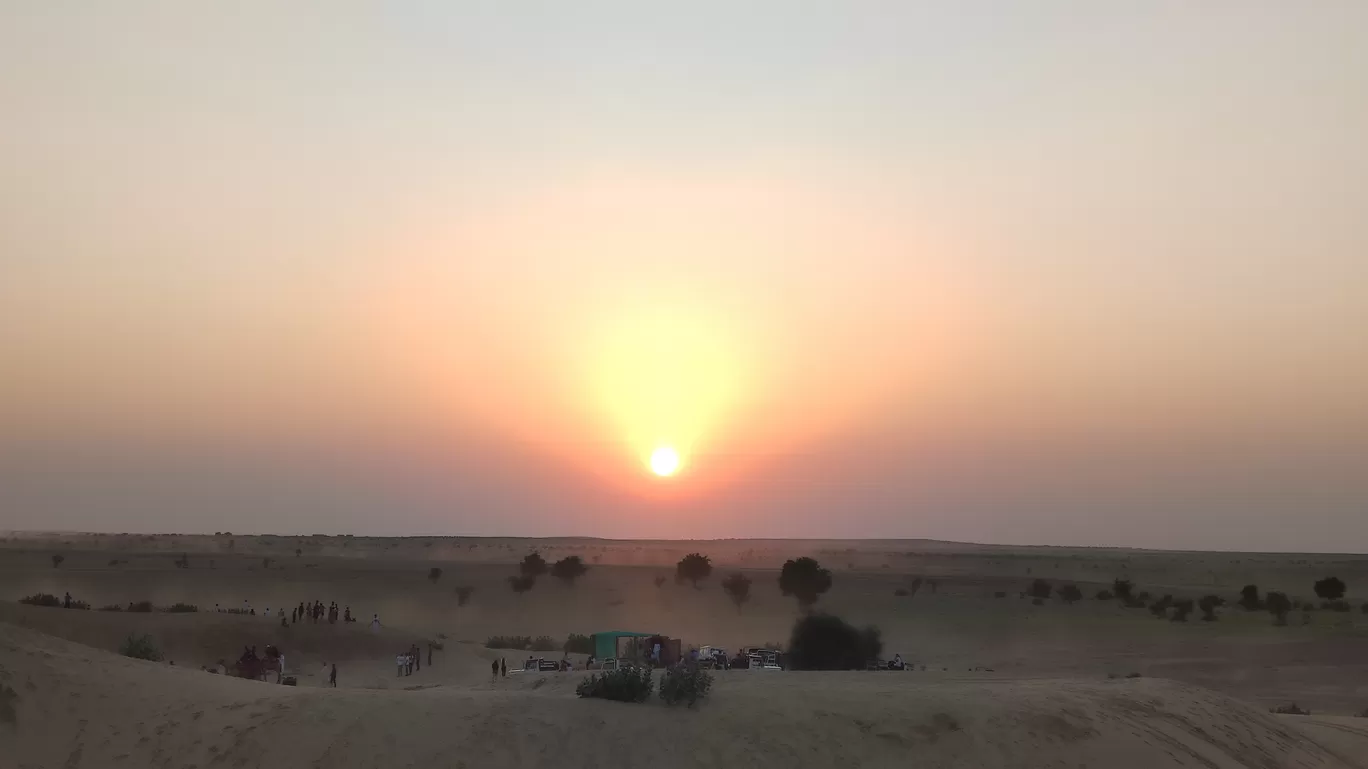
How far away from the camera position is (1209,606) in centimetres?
6781

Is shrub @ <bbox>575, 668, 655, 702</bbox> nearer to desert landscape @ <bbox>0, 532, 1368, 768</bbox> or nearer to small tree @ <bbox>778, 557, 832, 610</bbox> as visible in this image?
desert landscape @ <bbox>0, 532, 1368, 768</bbox>

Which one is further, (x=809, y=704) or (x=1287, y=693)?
(x=1287, y=693)

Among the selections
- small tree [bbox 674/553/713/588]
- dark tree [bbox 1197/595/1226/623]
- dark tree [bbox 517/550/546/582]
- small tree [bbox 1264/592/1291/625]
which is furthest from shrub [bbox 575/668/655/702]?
dark tree [bbox 517/550/546/582]

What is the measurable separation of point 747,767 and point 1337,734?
18744 millimetres

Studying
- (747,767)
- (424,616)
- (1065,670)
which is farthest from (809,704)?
(424,616)

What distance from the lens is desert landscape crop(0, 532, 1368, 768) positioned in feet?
67.8

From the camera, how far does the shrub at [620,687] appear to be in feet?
75.0

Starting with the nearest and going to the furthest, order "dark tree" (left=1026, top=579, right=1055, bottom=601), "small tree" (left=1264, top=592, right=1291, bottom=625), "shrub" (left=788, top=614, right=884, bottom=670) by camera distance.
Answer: "shrub" (left=788, top=614, right=884, bottom=670) → "small tree" (left=1264, top=592, right=1291, bottom=625) → "dark tree" (left=1026, top=579, right=1055, bottom=601)

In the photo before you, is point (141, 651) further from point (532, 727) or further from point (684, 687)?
point (684, 687)

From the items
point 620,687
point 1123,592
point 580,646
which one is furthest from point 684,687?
point 1123,592

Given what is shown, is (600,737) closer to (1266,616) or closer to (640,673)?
(640,673)

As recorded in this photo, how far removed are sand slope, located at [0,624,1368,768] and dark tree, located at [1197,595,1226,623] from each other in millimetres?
42032

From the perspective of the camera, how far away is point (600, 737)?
20.9 metres

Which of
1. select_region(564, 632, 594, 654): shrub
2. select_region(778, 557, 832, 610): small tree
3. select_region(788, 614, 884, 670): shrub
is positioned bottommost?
select_region(564, 632, 594, 654): shrub
